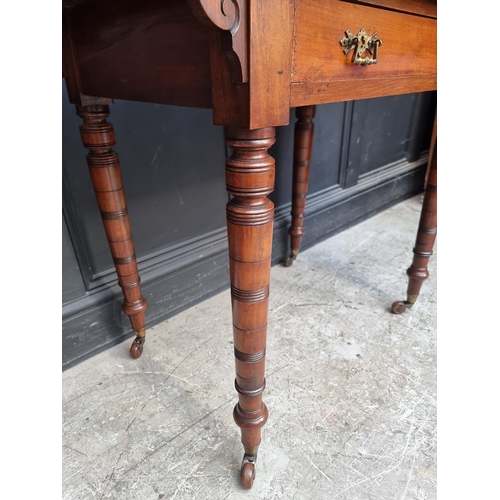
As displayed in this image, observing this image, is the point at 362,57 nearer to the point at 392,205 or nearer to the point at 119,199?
the point at 119,199

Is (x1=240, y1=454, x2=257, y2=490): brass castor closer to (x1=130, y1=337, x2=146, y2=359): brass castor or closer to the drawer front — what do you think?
(x1=130, y1=337, x2=146, y2=359): brass castor

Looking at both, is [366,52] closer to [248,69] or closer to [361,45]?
[361,45]

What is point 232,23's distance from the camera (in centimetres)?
40

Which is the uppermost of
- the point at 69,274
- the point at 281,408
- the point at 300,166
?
the point at 300,166

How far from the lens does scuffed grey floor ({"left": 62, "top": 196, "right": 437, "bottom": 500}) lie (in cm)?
71

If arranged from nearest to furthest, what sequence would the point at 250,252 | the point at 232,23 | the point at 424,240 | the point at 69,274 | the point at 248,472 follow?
the point at 232,23
the point at 250,252
the point at 248,472
the point at 69,274
the point at 424,240

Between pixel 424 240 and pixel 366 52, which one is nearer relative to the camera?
pixel 366 52

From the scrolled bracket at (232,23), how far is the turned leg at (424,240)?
76 centimetres

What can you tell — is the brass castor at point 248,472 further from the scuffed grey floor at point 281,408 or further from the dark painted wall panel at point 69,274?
the dark painted wall panel at point 69,274

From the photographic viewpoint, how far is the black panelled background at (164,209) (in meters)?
0.95

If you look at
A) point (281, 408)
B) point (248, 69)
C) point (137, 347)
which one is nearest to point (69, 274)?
point (137, 347)

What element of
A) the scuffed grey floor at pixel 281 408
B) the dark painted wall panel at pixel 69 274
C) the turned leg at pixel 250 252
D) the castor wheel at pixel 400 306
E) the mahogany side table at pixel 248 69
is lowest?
the scuffed grey floor at pixel 281 408

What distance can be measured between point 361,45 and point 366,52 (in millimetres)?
28

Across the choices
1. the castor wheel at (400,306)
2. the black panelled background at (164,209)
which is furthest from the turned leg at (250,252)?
the castor wheel at (400,306)
